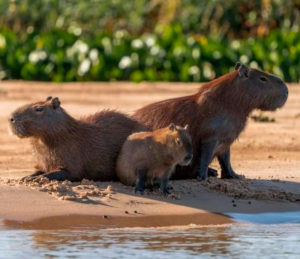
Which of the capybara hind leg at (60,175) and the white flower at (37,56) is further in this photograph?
the white flower at (37,56)

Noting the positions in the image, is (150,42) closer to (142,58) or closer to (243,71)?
(142,58)

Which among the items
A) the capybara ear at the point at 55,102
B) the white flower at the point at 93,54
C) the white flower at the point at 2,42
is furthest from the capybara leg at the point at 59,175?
the white flower at the point at 2,42

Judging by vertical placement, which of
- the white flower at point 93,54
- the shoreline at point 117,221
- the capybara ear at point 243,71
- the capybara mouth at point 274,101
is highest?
the white flower at point 93,54

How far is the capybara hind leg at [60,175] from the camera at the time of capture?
30.3ft

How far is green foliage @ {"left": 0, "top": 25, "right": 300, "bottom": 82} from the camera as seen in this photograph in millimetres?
21094

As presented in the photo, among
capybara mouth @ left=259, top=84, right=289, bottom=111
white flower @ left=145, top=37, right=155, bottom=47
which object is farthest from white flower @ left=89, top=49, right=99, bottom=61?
capybara mouth @ left=259, top=84, right=289, bottom=111

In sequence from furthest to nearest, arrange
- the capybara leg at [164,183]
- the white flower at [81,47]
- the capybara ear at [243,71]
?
the white flower at [81,47], the capybara ear at [243,71], the capybara leg at [164,183]

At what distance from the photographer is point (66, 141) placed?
30.8 feet

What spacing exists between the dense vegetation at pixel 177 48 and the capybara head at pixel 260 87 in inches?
424

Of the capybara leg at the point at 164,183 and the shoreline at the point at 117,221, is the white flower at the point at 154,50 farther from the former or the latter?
the shoreline at the point at 117,221

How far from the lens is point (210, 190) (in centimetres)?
945

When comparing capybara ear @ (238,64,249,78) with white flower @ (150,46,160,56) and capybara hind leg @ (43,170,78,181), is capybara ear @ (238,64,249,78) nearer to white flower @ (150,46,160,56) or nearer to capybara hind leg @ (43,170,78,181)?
capybara hind leg @ (43,170,78,181)

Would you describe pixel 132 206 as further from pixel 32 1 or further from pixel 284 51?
pixel 32 1

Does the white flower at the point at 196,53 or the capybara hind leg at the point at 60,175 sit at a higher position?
the white flower at the point at 196,53
